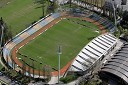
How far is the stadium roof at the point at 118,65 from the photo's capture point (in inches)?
3730

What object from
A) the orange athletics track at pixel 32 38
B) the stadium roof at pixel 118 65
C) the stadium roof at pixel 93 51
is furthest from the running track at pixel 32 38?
the stadium roof at pixel 118 65

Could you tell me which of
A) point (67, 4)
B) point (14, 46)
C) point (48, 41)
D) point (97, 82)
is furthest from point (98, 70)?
point (67, 4)

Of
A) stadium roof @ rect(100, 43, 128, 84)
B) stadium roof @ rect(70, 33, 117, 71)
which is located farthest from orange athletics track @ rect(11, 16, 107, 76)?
stadium roof @ rect(100, 43, 128, 84)

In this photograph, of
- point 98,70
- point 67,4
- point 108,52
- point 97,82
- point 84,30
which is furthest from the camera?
point 67,4

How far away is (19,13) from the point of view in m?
127

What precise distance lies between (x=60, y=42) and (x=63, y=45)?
6.17 feet

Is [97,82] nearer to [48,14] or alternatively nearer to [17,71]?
[17,71]

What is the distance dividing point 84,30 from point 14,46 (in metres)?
26.5

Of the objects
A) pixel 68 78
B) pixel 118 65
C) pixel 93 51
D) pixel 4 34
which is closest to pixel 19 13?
pixel 4 34

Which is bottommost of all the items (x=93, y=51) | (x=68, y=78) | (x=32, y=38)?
(x=68, y=78)

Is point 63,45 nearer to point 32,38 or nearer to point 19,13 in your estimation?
point 32,38

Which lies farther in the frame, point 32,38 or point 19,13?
point 19,13

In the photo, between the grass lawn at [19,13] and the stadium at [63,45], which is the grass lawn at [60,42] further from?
the grass lawn at [19,13]

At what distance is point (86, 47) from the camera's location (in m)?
106
